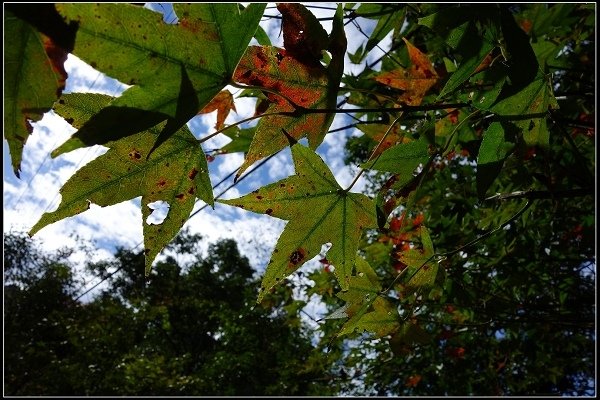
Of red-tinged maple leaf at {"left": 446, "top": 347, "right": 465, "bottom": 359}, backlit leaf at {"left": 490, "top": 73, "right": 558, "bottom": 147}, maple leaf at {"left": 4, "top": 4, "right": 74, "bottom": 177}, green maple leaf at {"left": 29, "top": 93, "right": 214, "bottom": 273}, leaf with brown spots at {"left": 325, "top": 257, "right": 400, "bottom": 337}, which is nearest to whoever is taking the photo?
maple leaf at {"left": 4, "top": 4, "right": 74, "bottom": 177}

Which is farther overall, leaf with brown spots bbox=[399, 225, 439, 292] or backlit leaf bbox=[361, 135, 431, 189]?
leaf with brown spots bbox=[399, 225, 439, 292]

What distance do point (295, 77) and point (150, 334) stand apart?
38.4ft

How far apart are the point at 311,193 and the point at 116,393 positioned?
27.1 feet

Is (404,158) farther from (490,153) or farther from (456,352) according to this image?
(456,352)

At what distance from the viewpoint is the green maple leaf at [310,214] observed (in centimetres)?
61

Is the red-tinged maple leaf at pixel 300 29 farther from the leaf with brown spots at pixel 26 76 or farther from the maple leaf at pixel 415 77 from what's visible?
the maple leaf at pixel 415 77

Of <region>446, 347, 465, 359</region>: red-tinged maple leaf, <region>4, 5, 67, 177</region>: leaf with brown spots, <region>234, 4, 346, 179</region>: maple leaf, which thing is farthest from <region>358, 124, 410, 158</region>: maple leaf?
<region>446, 347, 465, 359</region>: red-tinged maple leaf

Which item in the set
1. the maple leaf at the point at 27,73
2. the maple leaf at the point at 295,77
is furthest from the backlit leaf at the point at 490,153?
the maple leaf at the point at 27,73

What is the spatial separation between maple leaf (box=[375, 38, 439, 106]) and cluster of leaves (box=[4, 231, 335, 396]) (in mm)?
3035

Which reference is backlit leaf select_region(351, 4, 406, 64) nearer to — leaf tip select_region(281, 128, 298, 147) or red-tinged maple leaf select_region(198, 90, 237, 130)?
red-tinged maple leaf select_region(198, 90, 237, 130)

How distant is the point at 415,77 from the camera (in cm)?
100

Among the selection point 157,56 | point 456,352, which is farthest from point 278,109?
point 456,352

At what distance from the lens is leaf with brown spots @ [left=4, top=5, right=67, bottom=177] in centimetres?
31

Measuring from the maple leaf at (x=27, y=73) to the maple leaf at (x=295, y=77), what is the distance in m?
0.22
